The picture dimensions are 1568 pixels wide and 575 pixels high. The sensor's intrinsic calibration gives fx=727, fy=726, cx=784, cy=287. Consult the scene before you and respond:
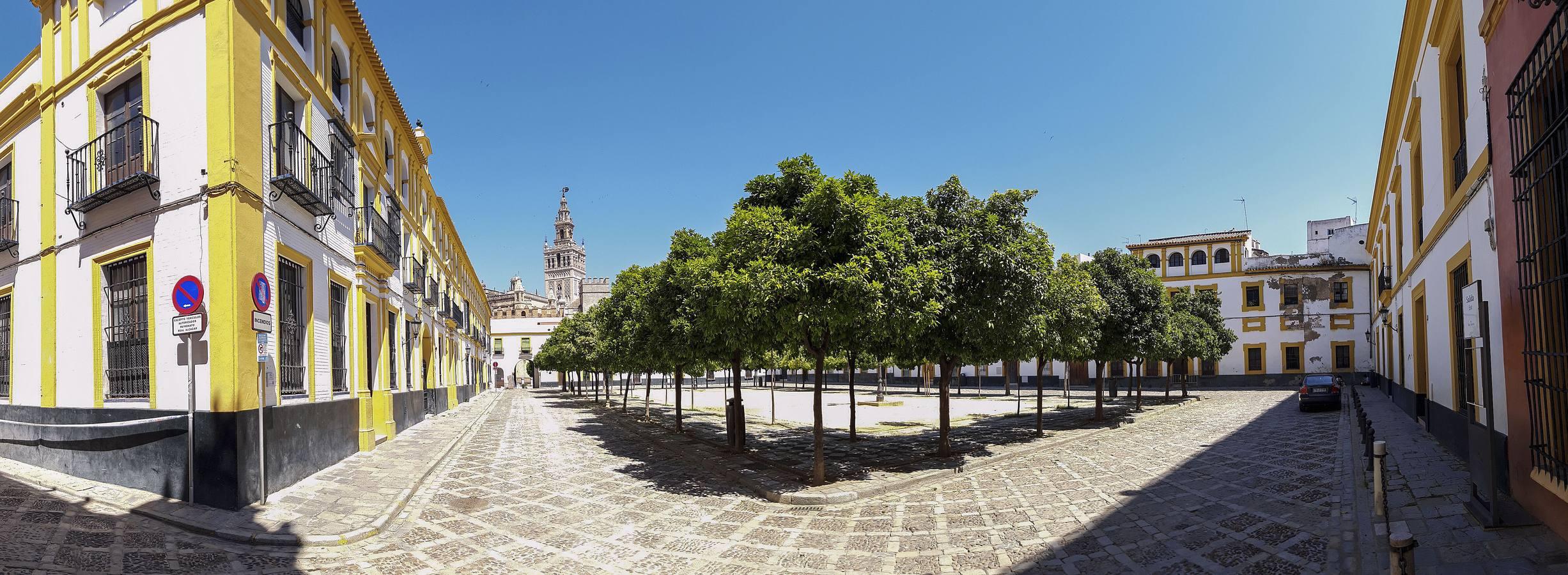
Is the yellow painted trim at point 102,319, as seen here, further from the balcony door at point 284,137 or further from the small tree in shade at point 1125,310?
the small tree in shade at point 1125,310

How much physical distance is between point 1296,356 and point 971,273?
1604 inches

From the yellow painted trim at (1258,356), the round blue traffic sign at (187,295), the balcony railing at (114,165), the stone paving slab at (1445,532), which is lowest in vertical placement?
the yellow painted trim at (1258,356)

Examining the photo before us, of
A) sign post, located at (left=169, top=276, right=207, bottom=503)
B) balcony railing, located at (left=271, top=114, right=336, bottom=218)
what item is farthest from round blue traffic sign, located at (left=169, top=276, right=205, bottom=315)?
balcony railing, located at (left=271, top=114, right=336, bottom=218)

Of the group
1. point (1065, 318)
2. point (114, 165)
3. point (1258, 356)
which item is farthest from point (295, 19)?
point (1258, 356)

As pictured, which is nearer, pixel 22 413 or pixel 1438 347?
pixel 22 413

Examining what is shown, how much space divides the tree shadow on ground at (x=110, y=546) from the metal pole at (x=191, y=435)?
56cm

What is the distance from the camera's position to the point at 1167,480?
10.1 m

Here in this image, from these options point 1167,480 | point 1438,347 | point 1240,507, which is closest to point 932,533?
point 1240,507

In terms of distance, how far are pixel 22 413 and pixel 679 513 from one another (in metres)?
10.9

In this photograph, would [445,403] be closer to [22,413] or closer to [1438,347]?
Result: [22,413]

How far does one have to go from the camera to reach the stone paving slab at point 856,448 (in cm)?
1032

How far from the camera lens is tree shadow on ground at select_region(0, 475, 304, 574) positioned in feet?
20.3

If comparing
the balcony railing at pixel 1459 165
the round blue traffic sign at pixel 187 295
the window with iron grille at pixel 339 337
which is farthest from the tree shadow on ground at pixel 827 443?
the balcony railing at pixel 1459 165

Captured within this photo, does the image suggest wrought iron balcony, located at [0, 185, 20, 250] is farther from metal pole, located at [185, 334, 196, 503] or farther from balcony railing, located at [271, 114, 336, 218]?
metal pole, located at [185, 334, 196, 503]
